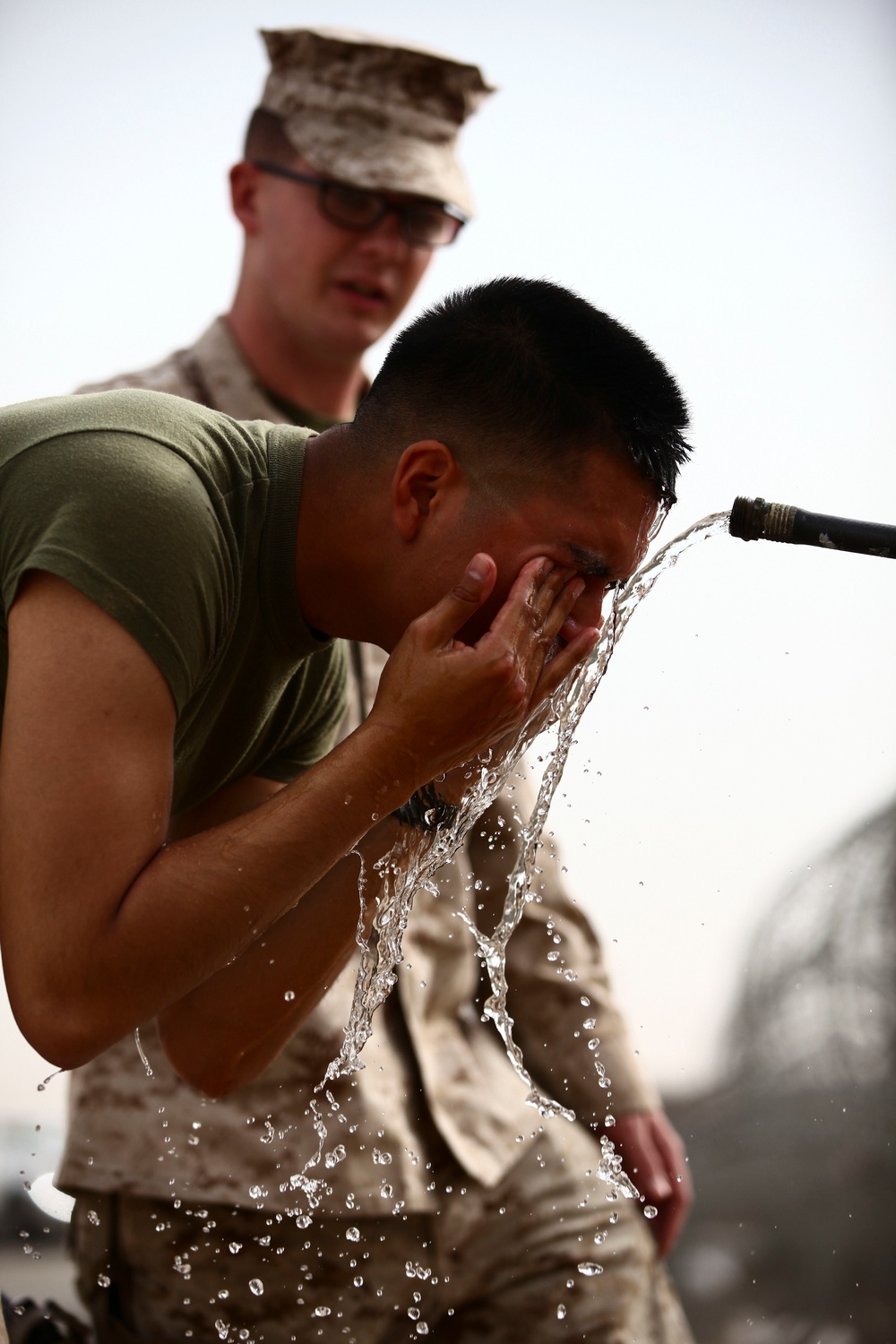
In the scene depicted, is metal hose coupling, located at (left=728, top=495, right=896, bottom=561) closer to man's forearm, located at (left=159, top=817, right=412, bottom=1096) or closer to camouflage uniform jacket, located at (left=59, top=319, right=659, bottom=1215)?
man's forearm, located at (left=159, top=817, right=412, bottom=1096)

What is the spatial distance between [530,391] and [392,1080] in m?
1.34

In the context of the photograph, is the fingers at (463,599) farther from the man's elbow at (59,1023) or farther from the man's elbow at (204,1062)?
the man's elbow at (204,1062)

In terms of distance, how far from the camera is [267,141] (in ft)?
9.96

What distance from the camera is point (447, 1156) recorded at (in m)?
2.53

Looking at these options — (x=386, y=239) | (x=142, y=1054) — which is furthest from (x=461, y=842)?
(x=386, y=239)

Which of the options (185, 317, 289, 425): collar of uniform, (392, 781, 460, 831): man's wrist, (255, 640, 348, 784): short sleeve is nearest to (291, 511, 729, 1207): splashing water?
(392, 781, 460, 831): man's wrist

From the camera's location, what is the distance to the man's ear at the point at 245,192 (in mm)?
3037

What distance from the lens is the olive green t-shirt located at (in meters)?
1.38

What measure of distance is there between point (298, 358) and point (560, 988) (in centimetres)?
133

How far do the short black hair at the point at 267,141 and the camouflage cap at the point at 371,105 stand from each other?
0.03 meters

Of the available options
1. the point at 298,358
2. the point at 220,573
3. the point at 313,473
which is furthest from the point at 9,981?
the point at 298,358

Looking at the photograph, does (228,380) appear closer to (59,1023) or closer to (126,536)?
(126,536)

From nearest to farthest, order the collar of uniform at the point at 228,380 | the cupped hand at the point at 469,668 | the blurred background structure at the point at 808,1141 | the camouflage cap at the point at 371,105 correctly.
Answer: the cupped hand at the point at 469,668 < the collar of uniform at the point at 228,380 < the camouflage cap at the point at 371,105 < the blurred background structure at the point at 808,1141

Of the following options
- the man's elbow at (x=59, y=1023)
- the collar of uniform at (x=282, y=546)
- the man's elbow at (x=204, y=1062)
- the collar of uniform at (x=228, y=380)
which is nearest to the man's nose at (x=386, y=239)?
the collar of uniform at (x=228, y=380)
